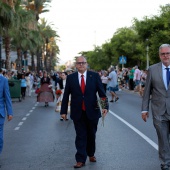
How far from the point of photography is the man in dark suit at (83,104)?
7.84 metres

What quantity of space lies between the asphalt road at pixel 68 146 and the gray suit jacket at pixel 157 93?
1.14 metres

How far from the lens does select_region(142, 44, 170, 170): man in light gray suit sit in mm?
6867

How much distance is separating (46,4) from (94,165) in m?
50.0

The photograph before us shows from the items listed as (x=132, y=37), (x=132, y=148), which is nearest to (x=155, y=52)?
(x=132, y=148)

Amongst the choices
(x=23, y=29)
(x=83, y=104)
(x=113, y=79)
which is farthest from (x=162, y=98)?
(x=23, y=29)

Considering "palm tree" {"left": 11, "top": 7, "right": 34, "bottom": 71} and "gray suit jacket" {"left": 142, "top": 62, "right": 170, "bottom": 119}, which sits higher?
"palm tree" {"left": 11, "top": 7, "right": 34, "bottom": 71}

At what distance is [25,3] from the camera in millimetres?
54000

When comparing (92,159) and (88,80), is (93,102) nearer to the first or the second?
(88,80)

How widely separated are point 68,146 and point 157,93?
3.73 m

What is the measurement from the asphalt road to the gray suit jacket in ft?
3.75

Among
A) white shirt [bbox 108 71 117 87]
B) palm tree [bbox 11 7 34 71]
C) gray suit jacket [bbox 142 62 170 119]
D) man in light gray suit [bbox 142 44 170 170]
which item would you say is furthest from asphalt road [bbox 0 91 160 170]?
palm tree [bbox 11 7 34 71]

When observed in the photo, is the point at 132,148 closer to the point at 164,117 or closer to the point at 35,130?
the point at 164,117

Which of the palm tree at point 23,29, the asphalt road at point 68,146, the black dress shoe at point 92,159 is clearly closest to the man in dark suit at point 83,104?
the black dress shoe at point 92,159

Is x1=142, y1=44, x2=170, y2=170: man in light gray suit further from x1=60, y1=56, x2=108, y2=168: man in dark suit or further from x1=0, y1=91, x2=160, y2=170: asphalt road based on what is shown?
x1=60, y1=56, x2=108, y2=168: man in dark suit
